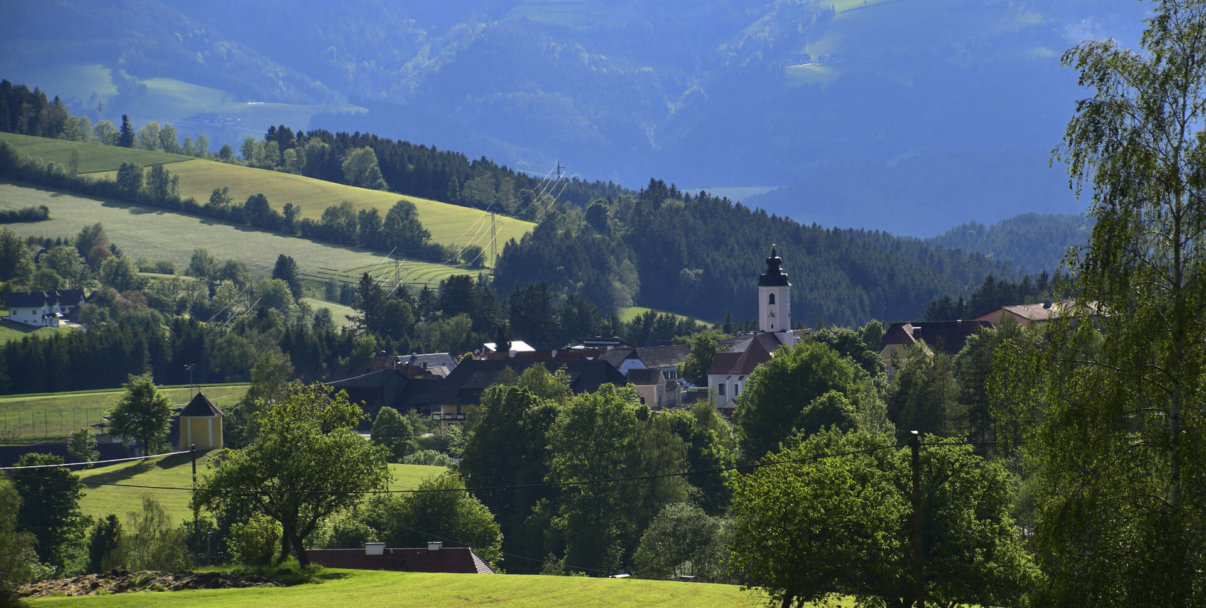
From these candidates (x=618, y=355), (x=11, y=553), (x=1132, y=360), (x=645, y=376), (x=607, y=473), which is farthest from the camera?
(x=618, y=355)

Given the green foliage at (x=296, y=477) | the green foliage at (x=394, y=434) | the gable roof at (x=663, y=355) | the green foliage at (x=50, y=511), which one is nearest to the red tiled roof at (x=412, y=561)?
the green foliage at (x=296, y=477)

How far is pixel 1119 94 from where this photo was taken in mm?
20500

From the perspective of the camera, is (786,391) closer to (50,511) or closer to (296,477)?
(296,477)

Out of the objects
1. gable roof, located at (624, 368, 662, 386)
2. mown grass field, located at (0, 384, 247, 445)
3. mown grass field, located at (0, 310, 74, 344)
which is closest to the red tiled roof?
mown grass field, located at (0, 384, 247, 445)

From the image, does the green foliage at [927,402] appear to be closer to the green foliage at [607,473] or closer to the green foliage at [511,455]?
the green foliage at [607,473]

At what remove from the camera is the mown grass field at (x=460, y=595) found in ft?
115

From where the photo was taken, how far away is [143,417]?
305ft

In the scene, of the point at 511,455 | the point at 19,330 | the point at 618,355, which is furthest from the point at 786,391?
the point at 19,330

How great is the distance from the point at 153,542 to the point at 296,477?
16.5m

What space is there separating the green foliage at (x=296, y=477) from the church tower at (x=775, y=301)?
81.3 metres

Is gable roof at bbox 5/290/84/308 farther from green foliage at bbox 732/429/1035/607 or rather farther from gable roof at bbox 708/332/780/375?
green foliage at bbox 732/429/1035/607

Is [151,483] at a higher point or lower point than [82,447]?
lower

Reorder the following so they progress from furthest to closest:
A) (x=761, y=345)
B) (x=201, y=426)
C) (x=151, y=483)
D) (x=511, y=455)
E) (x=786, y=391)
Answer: (x=761, y=345) → (x=201, y=426) → (x=151, y=483) → (x=786, y=391) → (x=511, y=455)

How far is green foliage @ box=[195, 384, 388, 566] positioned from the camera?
46.1m
